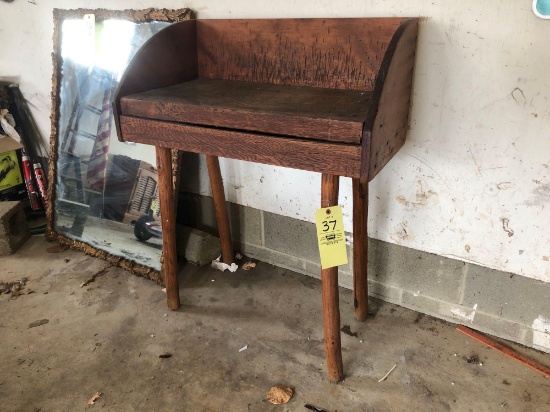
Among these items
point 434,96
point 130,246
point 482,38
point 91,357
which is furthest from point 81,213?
point 482,38

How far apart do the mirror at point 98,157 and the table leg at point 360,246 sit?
94cm

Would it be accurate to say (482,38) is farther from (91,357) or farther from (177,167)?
(91,357)

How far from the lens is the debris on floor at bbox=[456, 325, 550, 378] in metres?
1.60

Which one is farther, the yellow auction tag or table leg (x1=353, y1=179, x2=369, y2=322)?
table leg (x1=353, y1=179, x2=369, y2=322)

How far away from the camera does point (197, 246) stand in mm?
2232

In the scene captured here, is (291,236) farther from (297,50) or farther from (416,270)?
(297,50)

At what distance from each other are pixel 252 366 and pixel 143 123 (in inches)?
37.0

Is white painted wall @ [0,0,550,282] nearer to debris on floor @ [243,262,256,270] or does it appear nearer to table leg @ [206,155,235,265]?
table leg @ [206,155,235,265]

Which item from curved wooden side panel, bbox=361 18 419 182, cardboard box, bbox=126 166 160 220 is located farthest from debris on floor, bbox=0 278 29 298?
curved wooden side panel, bbox=361 18 419 182

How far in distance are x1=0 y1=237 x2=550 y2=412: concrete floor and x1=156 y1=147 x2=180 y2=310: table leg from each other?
4.0 inches

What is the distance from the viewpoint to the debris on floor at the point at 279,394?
1.49 m

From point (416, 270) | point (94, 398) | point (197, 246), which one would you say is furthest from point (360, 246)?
point (94, 398)

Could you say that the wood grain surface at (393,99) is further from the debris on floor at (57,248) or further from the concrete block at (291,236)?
the debris on floor at (57,248)

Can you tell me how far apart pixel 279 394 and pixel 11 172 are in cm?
221
